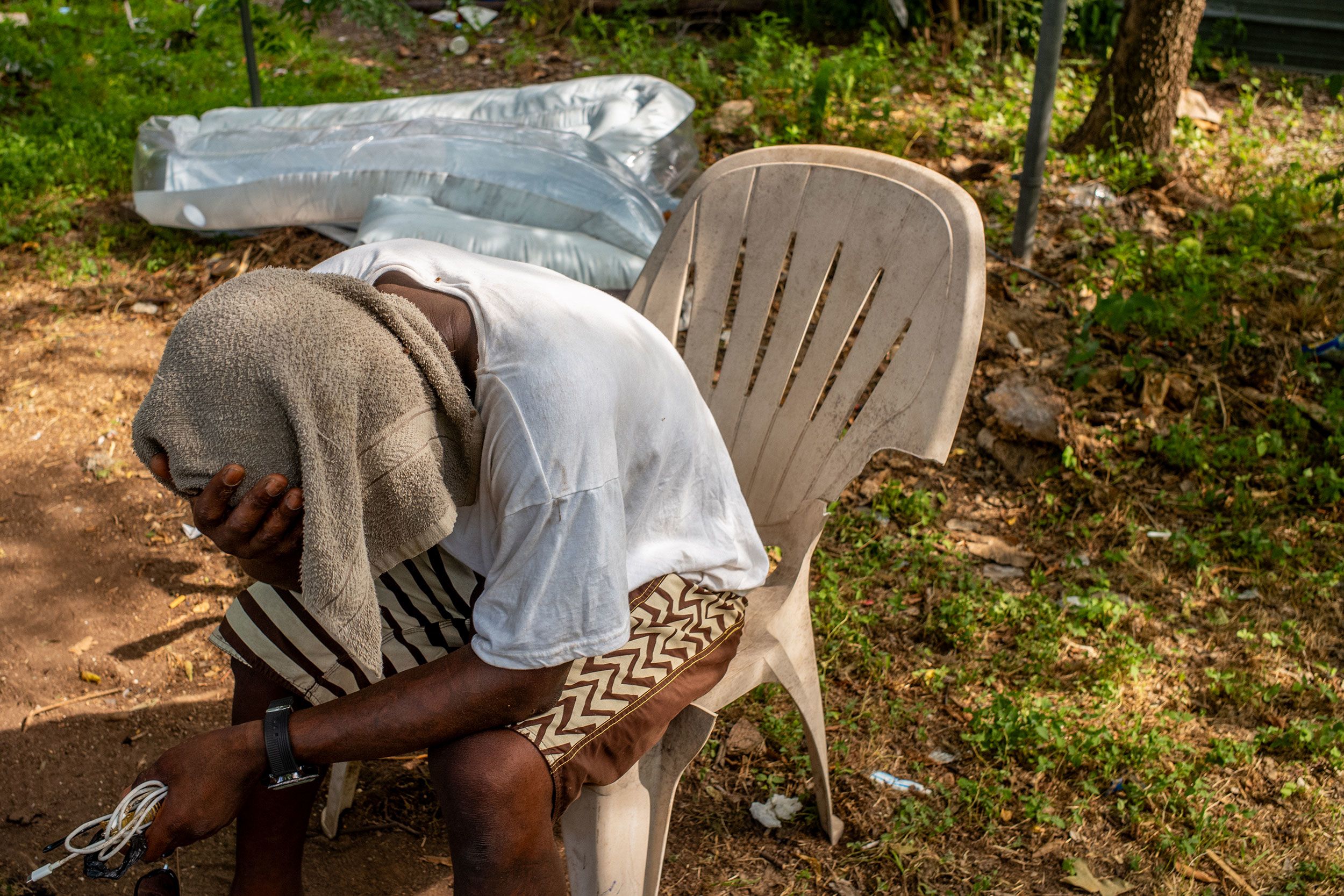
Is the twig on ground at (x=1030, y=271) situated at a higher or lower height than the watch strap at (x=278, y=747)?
lower

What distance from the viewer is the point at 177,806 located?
1.38 metres

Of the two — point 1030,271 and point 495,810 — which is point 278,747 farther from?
point 1030,271

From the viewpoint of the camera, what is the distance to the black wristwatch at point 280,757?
142cm

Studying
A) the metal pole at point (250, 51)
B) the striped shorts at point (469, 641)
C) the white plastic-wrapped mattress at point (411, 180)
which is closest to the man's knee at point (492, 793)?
the striped shorts at point (469, 641)

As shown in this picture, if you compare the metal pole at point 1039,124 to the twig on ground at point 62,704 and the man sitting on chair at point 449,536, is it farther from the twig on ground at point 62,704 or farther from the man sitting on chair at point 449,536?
the twig on ground at point 62,704

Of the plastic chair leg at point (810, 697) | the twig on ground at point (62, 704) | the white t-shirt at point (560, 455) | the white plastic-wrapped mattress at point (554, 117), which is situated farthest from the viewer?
the white plastic-wrapped mattress at point (554, 117)

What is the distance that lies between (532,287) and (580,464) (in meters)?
0.30

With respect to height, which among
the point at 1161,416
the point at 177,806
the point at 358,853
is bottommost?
the point at 358,853

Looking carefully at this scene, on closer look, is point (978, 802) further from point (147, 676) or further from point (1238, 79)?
point (1238, 79)

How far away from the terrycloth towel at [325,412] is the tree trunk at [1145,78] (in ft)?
12.3

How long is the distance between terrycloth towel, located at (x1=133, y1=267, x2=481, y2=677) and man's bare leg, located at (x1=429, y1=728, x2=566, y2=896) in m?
0.26

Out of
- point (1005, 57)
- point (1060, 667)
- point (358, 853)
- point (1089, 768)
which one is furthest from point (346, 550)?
point (1005, 57)

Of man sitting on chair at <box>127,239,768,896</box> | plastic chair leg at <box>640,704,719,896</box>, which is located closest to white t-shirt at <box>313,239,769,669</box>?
man sitting on chair at <box>127,239,768,896</box>

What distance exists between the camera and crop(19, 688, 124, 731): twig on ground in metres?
2.34
